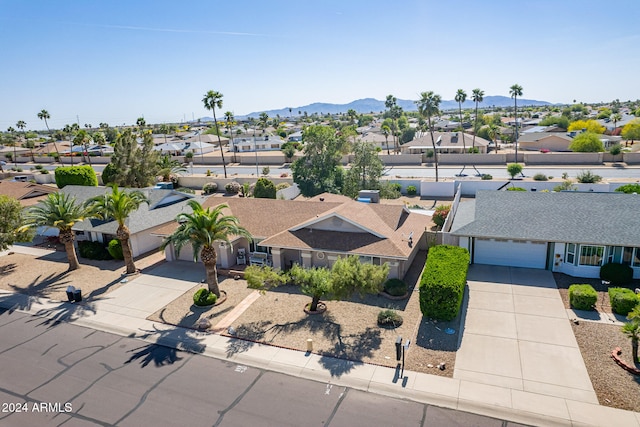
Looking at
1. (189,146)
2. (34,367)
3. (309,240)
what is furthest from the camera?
(189,146)

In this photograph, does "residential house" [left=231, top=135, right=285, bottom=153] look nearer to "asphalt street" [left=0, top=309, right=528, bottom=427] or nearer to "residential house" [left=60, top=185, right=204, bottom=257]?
"residential house" [left=60, top=185, right=204, bottom=257]

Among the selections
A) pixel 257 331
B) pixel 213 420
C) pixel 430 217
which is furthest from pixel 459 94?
pixel 213 420

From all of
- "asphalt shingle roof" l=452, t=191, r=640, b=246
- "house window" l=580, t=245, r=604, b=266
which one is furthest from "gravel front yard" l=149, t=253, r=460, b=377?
"house window" l=580, t=245, r=604, b=266

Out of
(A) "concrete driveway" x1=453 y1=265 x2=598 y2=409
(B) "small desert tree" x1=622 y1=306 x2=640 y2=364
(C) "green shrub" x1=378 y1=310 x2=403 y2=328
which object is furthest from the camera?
(C) "green shrub" x1=378 y1=310 x2=403 y2=328

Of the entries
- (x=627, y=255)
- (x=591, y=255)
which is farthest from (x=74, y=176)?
(x=627, y=255)

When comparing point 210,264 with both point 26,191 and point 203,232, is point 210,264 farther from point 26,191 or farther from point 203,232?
point 26,191

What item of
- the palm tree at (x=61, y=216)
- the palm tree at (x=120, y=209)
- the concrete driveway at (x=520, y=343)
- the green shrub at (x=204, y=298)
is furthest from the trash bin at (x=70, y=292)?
the concrete driveway at (x=520, y=343)

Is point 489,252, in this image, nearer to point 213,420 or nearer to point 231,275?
point 231,275
